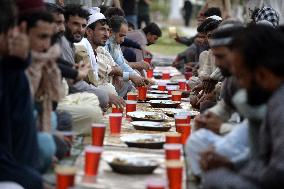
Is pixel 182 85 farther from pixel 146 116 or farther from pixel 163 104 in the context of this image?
pixel 146 116

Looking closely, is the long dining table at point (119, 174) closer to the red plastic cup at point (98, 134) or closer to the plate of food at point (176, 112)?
the red plastic cup at point (98, 134)

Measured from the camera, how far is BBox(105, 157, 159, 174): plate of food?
17.9 ft

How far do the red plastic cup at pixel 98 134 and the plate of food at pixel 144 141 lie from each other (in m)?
0.32

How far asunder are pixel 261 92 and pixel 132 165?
49.2 inches

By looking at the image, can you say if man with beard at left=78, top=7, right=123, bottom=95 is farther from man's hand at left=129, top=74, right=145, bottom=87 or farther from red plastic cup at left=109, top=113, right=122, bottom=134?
red plastic cup at left=109, top=113, right=122, bottom=134

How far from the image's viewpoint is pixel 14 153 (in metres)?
5.07

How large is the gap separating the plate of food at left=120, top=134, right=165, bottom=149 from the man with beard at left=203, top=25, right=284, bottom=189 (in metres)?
1.69

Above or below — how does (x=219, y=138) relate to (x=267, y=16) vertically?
below

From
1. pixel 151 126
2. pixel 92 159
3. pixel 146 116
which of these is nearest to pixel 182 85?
pixel 146 116

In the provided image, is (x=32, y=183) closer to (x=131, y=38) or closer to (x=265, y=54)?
(x=265, y=54)

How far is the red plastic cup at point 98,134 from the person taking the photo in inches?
241

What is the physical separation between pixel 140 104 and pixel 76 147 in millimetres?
3027

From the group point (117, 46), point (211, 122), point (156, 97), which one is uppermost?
point (211, 122)

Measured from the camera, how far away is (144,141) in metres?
6.43
